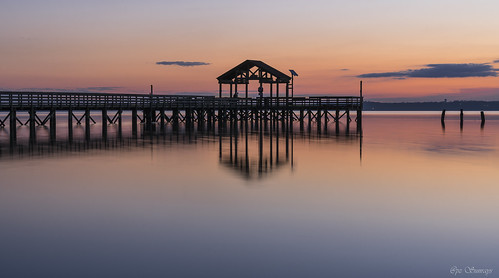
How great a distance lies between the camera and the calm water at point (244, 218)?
7434mm

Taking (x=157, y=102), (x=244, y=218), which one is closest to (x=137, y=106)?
(x=157, y=102)

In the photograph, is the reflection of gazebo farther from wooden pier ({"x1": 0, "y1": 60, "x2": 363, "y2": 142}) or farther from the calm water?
the calm water

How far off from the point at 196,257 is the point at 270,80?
50120 mm

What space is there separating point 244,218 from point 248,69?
4788 centimetres

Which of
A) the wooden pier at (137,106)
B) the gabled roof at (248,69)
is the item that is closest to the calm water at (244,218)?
the wooden pier at (137,106)

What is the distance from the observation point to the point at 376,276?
6.99 m

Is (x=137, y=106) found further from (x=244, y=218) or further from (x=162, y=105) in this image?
(x=244, y=218)

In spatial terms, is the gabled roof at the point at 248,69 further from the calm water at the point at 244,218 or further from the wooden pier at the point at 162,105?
the calm water at the point at 244,218

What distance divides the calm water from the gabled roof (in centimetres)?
3670

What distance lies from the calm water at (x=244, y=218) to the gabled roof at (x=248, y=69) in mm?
36699

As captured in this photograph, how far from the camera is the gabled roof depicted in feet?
184

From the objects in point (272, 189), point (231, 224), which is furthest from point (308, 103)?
point (231, 224)

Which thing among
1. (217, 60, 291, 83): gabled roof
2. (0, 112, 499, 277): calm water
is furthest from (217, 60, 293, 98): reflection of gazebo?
(0, 112, 499, 277): calm water

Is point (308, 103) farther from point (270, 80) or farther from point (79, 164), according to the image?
point (79, 164)
